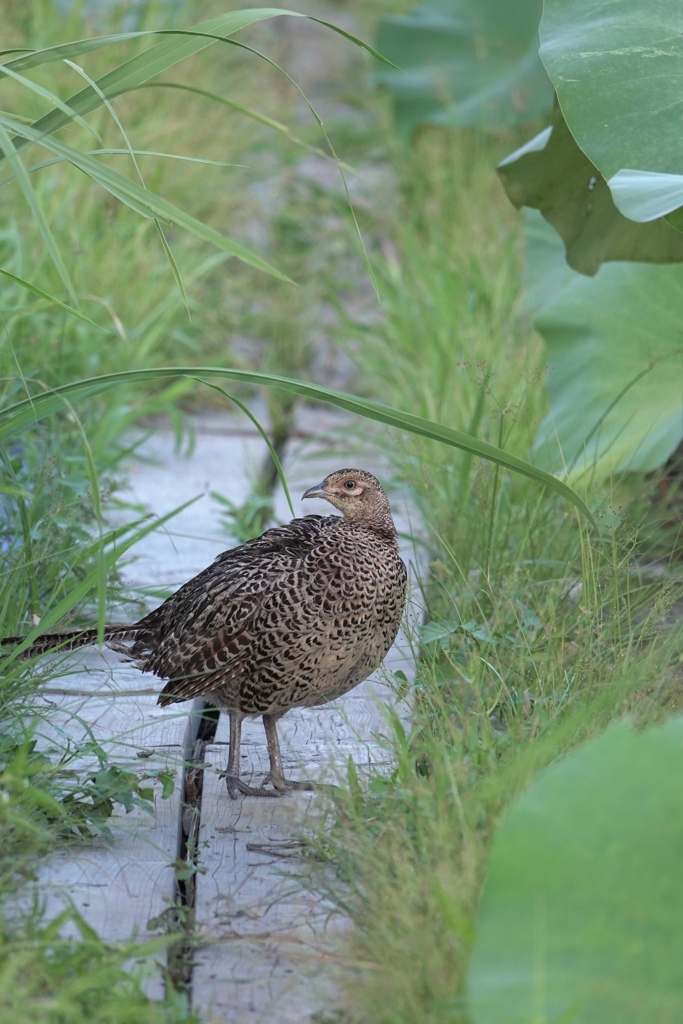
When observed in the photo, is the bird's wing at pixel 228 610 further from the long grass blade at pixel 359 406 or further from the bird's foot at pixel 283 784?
the long grass blade at pixel 359 406

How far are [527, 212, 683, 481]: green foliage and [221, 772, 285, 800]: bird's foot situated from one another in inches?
59.0

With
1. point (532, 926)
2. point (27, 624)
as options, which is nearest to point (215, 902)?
point (532, 926)

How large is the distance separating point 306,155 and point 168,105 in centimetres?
154

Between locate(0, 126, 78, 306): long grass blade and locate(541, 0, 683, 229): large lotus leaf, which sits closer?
locate(0, 126, 78, 306): long grass blade

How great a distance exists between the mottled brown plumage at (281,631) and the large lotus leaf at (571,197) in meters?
1.50

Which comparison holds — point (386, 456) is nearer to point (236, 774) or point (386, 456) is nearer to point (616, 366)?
point (616, 366)

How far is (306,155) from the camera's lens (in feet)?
Answer: 26.7

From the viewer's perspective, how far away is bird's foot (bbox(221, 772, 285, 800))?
9.07 ft

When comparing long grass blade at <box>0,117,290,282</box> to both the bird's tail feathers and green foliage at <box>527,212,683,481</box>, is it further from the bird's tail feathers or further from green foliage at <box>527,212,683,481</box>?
green foliage at <box>527,212,683,481</box>

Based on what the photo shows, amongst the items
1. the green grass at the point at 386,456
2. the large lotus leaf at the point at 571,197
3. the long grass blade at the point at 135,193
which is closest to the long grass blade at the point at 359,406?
the green grass at the point at 386,456

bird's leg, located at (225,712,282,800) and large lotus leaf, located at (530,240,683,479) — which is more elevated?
large lotus leaf, located at (530,240,683,479)

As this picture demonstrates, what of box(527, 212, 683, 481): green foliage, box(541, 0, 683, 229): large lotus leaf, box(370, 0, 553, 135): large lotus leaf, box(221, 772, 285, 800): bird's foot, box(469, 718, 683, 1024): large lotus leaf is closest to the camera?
box(469, 718, 683, 1024): large lotus leaf

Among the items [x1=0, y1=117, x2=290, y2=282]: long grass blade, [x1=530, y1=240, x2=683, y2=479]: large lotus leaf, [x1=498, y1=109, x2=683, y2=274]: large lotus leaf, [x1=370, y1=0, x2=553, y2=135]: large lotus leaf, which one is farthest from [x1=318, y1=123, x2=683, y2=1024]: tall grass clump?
[x1=370, y1=0, x2=553, y2=135]: large lotus leaf

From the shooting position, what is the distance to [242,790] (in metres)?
2.77
